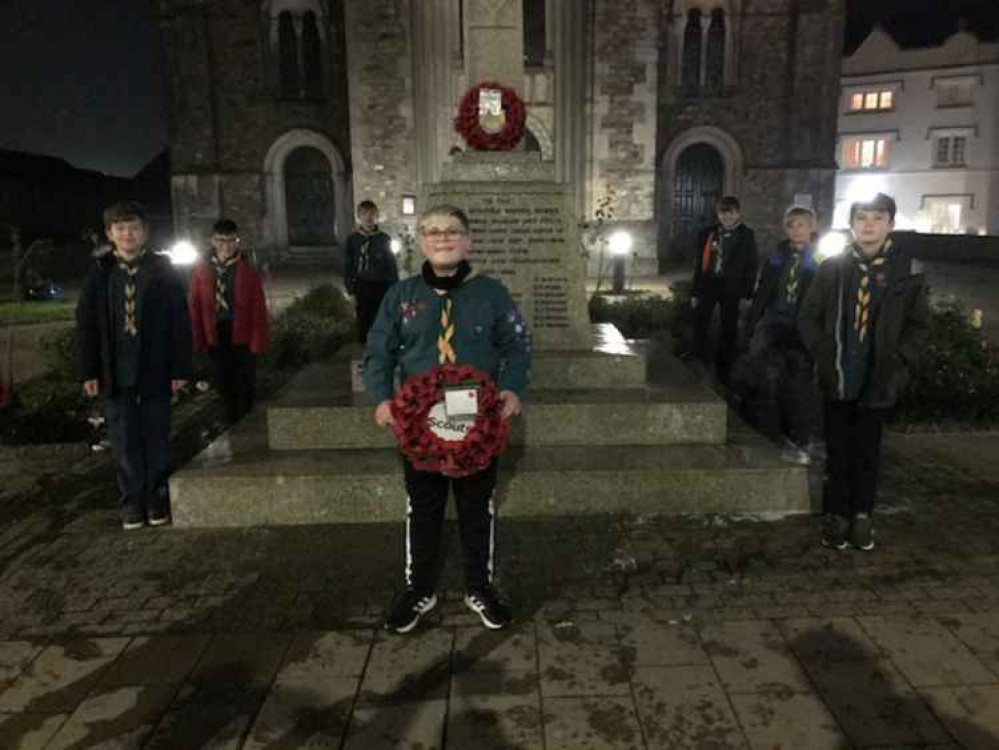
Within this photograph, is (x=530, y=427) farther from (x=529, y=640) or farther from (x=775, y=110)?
(x=775, y=110)

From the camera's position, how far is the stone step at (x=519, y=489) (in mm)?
5227

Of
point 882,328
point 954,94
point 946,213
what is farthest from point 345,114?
point 954,94

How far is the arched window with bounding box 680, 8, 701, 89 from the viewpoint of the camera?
25.2m

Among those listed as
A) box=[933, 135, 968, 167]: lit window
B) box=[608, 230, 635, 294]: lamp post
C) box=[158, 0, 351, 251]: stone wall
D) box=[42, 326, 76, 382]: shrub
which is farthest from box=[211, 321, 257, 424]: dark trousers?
Answer: box=[933, 135, 968, 167]: lit window

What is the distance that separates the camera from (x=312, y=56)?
83.7 feet

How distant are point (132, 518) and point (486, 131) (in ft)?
12.9

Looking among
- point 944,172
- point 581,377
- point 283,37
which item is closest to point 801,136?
point 283,37

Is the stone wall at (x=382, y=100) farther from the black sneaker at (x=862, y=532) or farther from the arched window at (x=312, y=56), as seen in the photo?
the black sneaker at (x=862, y=532)

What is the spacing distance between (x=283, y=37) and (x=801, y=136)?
15.4 metres

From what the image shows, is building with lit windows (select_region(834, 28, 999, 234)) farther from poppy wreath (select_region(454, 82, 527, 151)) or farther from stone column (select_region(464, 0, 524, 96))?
poppy wreath (select_region(454, 82, 527, 151))

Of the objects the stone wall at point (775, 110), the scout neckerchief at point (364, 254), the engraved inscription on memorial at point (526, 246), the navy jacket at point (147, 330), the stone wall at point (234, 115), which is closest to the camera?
the navy jacket at point (147, 330)

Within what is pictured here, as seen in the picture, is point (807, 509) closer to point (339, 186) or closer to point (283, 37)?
point (339, 186)

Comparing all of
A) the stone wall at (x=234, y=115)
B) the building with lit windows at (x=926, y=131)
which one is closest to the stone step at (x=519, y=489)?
the stone wall at (x=234, y=115)

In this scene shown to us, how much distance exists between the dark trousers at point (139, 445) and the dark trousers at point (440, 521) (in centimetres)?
212
